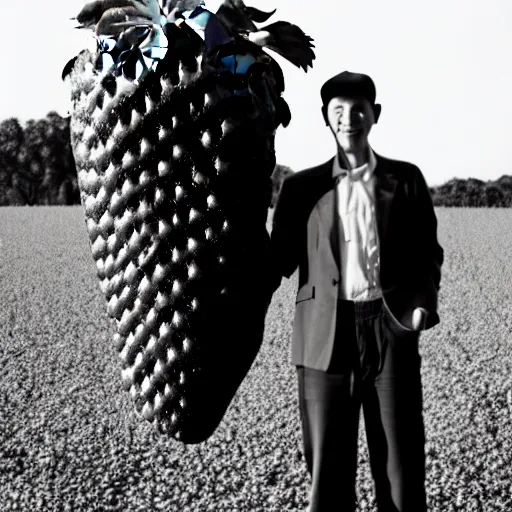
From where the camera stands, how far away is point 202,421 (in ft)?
4.86

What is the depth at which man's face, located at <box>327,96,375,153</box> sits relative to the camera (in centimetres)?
156

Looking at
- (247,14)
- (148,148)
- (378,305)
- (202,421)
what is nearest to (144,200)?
(148,148)

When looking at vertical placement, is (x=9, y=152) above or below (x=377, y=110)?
above

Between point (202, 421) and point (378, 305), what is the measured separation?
50 cm

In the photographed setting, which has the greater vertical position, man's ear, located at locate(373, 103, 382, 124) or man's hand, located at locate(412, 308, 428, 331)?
man's ear, located at locate(373, 103, 382, 124)

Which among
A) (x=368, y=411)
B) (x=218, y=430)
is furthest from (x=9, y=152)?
(x=368, y=411)

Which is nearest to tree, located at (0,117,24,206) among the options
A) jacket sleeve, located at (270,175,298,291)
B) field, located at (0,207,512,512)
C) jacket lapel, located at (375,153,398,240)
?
field, located at (0,207,512,512)

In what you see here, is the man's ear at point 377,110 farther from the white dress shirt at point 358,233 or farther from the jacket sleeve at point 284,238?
the jacket sleeve at point 284,238

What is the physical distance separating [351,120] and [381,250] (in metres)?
0.31

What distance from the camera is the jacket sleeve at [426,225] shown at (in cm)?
166

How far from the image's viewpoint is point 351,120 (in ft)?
5.12

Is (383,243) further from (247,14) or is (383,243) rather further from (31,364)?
(31,364)

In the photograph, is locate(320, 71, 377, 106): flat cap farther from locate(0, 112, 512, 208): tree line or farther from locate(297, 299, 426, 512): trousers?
locate(0, 112, 512, 208): tree line

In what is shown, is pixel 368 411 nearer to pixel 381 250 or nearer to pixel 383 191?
pixel 381 250
